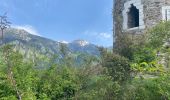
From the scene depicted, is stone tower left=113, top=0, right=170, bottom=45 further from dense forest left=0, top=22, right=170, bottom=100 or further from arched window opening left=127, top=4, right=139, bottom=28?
dense forest left=0, top=22, right=170, bottom=100

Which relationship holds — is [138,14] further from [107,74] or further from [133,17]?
[107,74]

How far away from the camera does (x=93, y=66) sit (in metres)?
13.7

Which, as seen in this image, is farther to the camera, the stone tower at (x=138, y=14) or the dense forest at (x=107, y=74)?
the stone tower at (x=138, y=14)

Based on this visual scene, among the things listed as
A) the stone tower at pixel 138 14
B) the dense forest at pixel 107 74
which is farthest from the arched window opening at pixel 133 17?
the dense forest at pixel 107 74

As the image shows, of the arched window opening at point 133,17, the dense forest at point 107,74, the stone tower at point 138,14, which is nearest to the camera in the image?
the dense forest at point 107,74

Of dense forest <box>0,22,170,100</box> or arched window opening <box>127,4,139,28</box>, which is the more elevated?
arched window opening <box>127,4,139,28</box>

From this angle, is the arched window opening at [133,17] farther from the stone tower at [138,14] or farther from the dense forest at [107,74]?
the dense forest at [107,74]

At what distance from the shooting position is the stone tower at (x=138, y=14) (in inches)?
607

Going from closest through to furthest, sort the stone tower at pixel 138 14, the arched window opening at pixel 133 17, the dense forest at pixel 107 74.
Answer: the dense forest at pixel 107 74, the stone tower at pixel 138 14, the arched window opening at pixel 133 17

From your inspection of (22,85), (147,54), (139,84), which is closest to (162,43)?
(147,54)

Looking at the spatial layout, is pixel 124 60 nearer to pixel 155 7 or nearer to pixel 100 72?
pixel 100 72

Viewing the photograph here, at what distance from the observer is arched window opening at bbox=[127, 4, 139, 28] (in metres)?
16.6

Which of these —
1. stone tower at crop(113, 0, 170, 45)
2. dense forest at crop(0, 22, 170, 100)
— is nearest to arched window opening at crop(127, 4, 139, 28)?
stone tower at crop(113, 0, 170, 45)

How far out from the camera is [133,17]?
1681 cm
